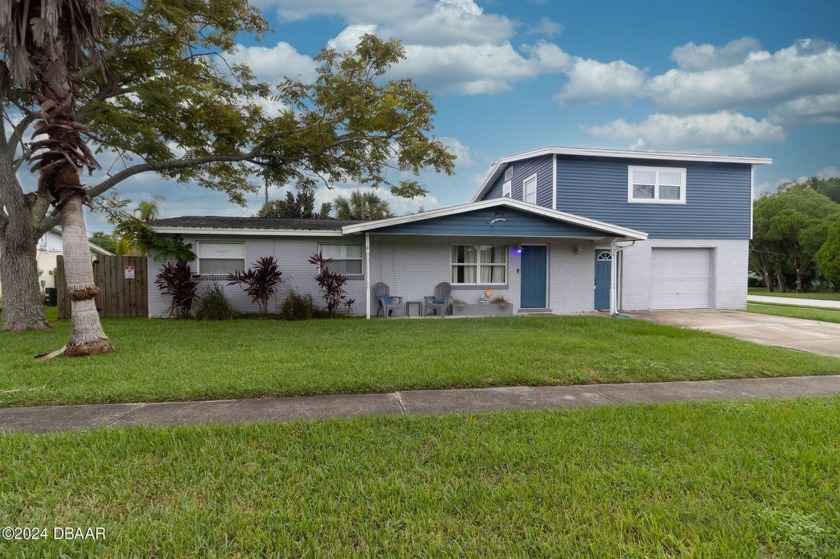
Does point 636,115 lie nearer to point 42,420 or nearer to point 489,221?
point 489,221

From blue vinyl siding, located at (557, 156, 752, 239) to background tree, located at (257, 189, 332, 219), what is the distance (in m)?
20.2

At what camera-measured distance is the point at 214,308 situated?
11977 mm

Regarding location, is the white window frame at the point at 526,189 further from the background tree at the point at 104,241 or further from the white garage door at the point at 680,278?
the background tree at the point at 104,241

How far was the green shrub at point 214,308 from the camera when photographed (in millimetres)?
11930

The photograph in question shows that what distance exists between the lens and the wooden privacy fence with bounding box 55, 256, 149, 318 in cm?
1272

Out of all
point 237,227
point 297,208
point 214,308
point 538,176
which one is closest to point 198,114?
point 237,227

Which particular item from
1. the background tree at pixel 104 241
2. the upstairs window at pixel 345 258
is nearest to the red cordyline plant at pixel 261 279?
the upstairs window at pixel 345 258

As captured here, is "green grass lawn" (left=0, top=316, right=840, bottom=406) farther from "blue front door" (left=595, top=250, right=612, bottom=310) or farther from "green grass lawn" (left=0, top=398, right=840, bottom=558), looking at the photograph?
"blue front door" (left=595, top=250, right=612, bottom=310)

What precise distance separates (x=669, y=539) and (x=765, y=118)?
3700cm

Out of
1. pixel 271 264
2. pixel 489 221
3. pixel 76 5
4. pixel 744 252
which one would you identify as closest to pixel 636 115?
pixel 744 252

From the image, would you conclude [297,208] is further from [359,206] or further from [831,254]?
[831,254]

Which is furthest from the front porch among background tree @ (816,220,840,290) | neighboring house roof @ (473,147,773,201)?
background tree @ (816,220,840,290)

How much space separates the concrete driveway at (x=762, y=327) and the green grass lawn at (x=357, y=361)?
1.30 metres

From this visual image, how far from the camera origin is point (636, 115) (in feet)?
61.3
